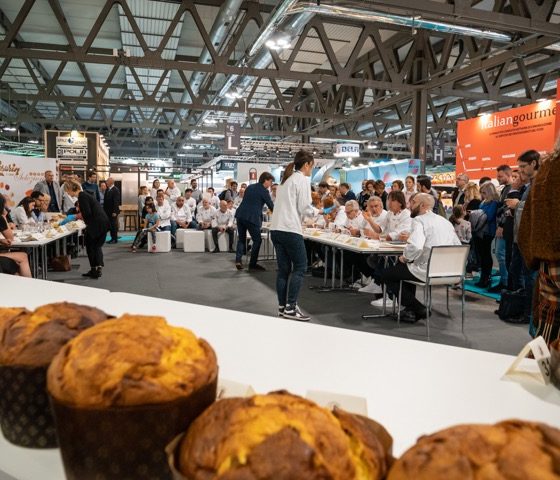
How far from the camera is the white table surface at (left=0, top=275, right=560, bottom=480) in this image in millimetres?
777

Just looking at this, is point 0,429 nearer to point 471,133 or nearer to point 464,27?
point 464,27

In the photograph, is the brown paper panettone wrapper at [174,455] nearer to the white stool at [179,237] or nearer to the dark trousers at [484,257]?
the dark trousers at [484,257]

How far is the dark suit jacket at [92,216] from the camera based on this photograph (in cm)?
698

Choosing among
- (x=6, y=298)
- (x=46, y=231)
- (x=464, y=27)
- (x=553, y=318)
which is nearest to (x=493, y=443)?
(x=6, y=298)

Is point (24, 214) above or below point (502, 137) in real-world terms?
below

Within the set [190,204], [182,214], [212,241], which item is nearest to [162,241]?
[212,241]

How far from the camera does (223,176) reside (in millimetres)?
26375

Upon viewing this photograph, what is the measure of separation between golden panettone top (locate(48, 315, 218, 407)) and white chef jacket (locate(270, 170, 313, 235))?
13.6ft

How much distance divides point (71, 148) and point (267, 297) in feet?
31.6

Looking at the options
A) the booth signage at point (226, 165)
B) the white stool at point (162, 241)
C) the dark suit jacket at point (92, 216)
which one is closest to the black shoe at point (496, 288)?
the dark suit jacket at point (92, 216)

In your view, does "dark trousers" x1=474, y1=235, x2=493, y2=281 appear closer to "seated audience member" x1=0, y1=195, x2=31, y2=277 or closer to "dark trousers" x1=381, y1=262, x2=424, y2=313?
"dark trousers" x1=381, y1=262, x2=424, y2=313

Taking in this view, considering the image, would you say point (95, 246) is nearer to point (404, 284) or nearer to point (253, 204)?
point (253, 204)

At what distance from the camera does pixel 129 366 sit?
494mm

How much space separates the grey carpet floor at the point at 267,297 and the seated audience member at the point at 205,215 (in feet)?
6.21
